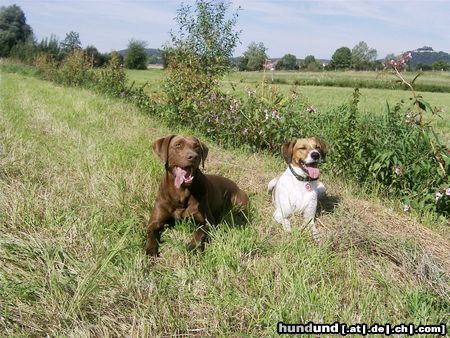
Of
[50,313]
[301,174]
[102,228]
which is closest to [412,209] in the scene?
[301,174]

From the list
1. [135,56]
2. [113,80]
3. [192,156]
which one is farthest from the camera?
[135,56]

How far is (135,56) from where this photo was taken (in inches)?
2584

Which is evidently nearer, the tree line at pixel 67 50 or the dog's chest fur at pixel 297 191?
the dog's chest fur at pixel 297 191

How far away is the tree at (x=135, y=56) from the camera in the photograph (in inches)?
2568

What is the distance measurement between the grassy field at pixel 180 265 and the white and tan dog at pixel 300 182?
20cm

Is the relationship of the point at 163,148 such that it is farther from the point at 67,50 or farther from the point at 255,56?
the point at 67,50

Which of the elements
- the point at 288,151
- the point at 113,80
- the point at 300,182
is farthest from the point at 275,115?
the point at 113,80

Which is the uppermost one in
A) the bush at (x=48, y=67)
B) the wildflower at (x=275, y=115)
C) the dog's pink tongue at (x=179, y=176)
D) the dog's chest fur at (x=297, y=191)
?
the bush at (x=48, y=67)

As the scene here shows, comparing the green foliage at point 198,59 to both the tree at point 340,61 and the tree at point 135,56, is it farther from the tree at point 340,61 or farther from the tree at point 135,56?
the tree at point 135,56

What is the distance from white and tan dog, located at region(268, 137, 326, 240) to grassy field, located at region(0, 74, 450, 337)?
198mm

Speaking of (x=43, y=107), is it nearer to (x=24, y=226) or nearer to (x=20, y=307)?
(x=24, y=226)

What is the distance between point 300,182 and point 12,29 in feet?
210

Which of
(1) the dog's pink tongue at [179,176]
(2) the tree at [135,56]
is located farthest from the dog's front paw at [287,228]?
(2) the tree at [135,56]

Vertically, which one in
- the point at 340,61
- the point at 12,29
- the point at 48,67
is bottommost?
the point at 48,67
